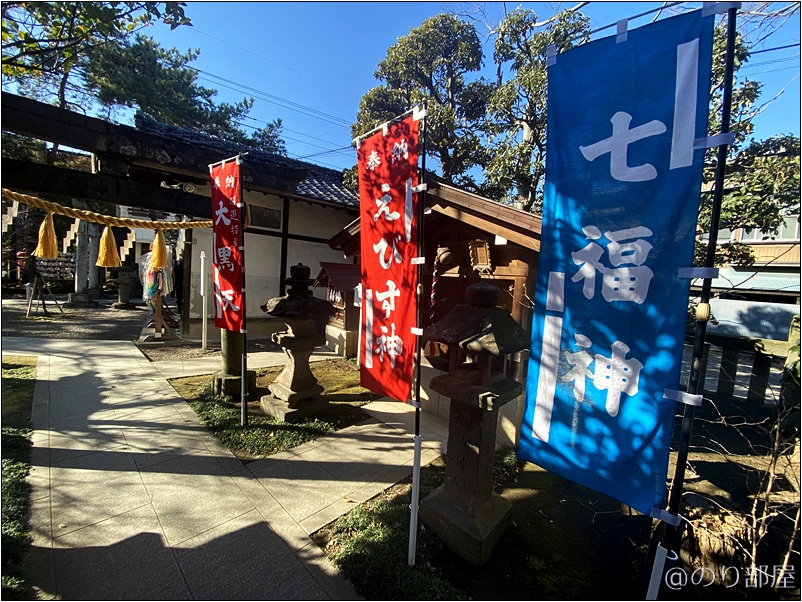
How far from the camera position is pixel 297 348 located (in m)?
6.12

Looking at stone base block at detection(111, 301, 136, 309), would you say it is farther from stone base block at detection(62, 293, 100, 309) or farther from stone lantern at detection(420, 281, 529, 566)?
stone lantern at detection(420, 281, 529, 566)

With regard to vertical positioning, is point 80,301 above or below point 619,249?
below

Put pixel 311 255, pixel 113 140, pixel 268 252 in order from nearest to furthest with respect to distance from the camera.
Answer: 1. pixel 113 140
2. pixel 268 252
3. pixel 311 255

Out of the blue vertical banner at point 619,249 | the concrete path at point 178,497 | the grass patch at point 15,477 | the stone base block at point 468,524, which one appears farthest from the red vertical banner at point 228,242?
the blue vertical banner at point 619,249

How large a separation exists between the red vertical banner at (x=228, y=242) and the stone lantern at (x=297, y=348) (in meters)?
0.62

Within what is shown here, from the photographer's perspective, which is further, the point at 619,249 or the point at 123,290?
the point at 123,290

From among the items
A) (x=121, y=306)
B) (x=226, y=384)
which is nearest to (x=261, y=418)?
(x=226, y=384)

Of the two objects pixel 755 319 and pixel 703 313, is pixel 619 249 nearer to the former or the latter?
pixel 703 313

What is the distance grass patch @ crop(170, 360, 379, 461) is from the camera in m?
5.11

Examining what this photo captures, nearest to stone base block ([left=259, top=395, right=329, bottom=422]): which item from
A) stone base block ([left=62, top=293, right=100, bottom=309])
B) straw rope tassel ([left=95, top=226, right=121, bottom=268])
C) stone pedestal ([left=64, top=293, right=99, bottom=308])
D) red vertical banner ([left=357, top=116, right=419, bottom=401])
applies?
red vertical banner ([left=357, top=116, right=419, bottom=401])

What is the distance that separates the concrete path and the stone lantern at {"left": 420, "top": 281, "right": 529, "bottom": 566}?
1.12 metres

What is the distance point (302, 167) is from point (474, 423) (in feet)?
47.5

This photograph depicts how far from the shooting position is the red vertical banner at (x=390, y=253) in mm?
3150

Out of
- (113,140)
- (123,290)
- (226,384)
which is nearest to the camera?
(113,140)
